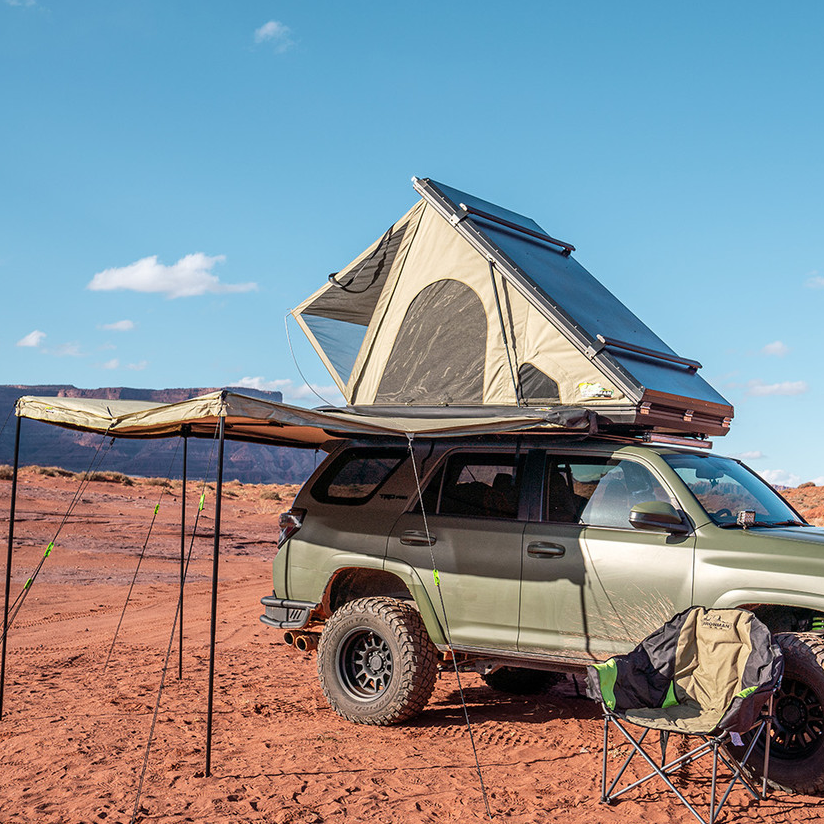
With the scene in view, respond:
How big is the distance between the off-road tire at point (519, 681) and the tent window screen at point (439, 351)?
8.22 ft

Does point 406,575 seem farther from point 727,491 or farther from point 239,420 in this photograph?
point 727,491

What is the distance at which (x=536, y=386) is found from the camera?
284 inches

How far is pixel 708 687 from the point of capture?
5.52 meters

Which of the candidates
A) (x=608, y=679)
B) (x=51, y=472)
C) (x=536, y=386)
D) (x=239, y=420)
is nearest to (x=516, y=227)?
(x=536, y=386)

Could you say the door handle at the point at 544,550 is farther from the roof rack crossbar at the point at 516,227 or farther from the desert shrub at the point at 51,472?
the desert shrub at the point at 51,472

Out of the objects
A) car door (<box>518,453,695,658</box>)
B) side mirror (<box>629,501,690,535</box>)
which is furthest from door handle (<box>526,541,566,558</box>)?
side mirror (<box>629,501,690,535</box>)

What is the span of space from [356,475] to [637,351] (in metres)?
2.49

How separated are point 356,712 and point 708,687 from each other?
104 inches

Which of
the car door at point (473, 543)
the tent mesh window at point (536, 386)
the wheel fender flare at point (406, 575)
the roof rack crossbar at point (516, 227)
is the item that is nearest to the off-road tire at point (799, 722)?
the car door at point (473, 543)

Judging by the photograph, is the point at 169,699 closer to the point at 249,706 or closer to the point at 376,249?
the point at 249,706

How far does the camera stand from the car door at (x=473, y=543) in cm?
649

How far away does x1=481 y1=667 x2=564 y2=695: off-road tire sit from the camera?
8078mm

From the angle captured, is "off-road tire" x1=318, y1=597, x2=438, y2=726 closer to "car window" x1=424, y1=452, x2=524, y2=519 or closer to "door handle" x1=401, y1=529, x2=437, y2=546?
"door handle" x1=401, y1=529, x2=437, y2=546

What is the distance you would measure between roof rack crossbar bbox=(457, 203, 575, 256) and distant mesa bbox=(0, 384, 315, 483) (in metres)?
82.6
